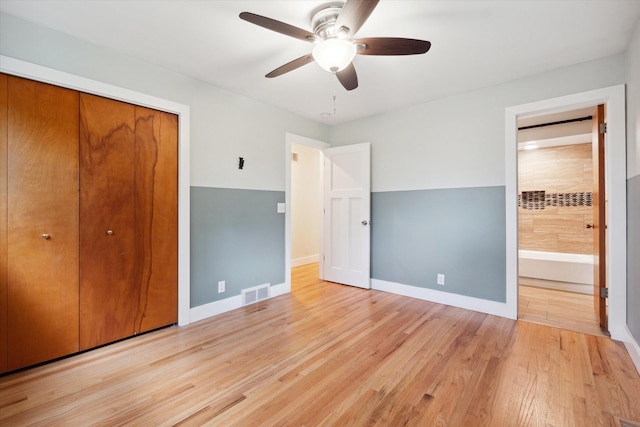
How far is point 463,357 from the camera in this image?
7.00 feet

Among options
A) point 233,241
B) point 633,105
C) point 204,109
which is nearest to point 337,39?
point 204,109

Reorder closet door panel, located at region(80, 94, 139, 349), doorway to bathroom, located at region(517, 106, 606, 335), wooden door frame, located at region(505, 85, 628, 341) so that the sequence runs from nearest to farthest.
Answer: closet door panel, located at region(80, 94, 139, 349)
wooden door frame, located at region(505, 85, 628, 341)
doorway to bathroom, located at region(517, 106, 606, 335)

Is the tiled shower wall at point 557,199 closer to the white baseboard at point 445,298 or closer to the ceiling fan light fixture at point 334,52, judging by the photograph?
the white baseboard at point 445,298

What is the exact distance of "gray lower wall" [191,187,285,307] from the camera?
2869 millimetres

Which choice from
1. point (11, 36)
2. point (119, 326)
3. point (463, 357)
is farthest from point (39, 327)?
point (463, 357)

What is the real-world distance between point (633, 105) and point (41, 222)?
4.50 meters

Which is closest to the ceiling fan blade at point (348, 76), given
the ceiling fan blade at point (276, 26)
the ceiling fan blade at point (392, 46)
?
the ceiling fan blade at point (392, 46)

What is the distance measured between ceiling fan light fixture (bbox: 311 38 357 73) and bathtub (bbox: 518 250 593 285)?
403 cm

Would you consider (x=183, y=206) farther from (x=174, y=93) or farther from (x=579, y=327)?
(x=579, y=327)

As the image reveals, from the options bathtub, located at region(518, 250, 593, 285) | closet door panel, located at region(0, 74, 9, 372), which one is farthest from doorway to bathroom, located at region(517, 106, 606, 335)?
closet door panel, located at region(0, 74, 9, 372)

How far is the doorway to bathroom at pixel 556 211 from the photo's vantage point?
3.69 meters

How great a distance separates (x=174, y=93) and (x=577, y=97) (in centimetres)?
370

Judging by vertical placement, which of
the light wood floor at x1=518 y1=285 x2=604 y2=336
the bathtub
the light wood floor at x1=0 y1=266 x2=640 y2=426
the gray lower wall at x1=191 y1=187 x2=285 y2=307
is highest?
the gray lower wall at x1=191 y1=187 x2=285 y2=307

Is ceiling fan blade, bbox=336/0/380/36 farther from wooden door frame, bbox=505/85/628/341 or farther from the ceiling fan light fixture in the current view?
wooden door frame, bbox=505/85/628/341
